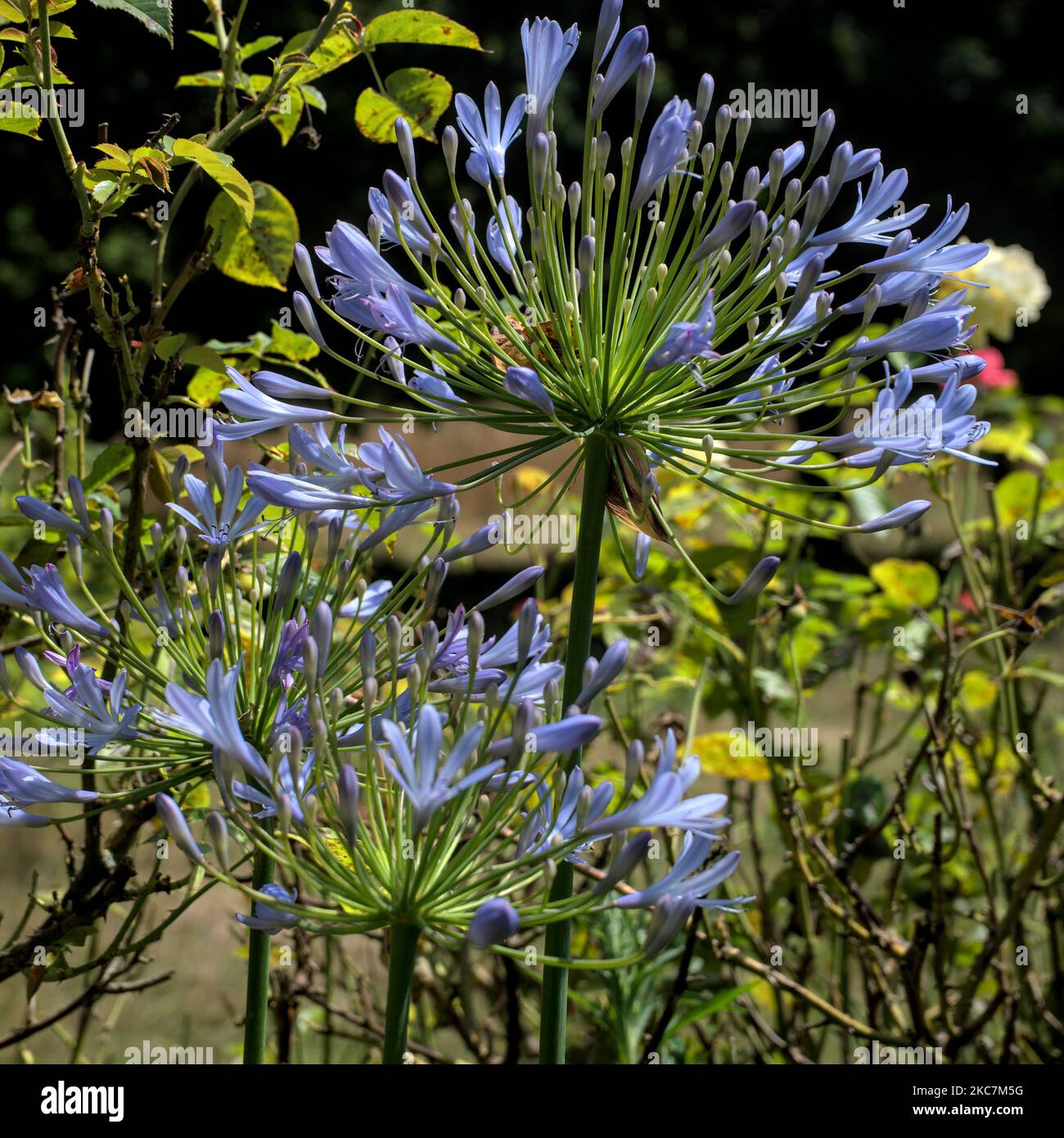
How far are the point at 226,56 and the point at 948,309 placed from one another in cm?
73

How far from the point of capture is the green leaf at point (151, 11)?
3.24 feet

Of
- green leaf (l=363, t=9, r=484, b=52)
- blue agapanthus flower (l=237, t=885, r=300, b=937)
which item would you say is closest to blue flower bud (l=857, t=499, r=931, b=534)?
blue agapanthus flower (l=237, t=885, r=300, b=937)

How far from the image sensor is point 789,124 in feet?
45.6

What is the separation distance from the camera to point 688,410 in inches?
36.2

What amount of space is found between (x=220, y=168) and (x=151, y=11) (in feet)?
0.50

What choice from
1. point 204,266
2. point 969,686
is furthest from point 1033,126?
point 204,266

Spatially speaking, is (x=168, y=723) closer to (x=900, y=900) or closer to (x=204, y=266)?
(x=204, y=266)

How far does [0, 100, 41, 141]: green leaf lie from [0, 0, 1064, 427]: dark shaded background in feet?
31.2

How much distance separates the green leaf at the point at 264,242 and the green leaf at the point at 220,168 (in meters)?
0.20

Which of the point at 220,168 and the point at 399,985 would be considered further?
the point at 220,168

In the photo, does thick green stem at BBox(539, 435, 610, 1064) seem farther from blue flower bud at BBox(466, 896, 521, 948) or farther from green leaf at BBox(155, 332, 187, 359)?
green leaf at BBox(155, 332, 187, 359)

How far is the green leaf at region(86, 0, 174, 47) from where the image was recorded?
38.9 inches

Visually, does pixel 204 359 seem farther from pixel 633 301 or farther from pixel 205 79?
pixel 633 301

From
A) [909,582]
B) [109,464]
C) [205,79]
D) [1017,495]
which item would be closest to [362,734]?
[109,464]
